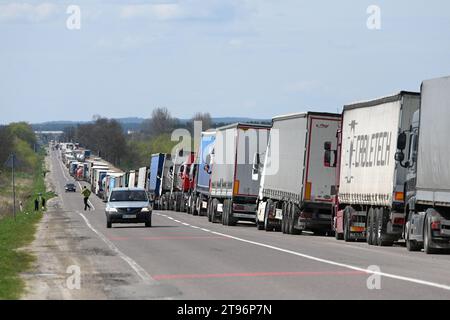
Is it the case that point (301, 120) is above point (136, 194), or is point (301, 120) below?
above

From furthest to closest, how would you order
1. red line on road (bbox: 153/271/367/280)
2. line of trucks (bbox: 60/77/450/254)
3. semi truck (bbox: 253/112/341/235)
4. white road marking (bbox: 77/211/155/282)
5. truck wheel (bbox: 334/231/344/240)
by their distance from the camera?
1. semi truck (bbox: 253/112/341/235)
2. truck wheel (bbox: 334/231/344/240)
3. line of trucks (bbox: 60/77/450/254)
4. white road marking (bbox: 77/211/155/282)
5. red line on road (bbox: 153/271/367/280)

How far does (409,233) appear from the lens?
1106 inches

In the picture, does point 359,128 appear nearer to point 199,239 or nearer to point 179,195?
point 199,239

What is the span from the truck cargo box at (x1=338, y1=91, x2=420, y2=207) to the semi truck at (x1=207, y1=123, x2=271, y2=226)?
1135 centimetres

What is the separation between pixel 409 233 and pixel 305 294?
12963 millimetres

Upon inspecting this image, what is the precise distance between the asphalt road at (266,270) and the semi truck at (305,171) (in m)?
5.45

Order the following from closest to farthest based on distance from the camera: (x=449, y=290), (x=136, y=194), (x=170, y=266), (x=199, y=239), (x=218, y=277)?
(x=449, y=290) → (x=218, y=277) → (x=170, y=266) → (x=199, y=239) → (x=136, y=194)

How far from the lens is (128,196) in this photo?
43125 millimetres

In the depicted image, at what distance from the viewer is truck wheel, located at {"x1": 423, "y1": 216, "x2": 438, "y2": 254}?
2638 centimetres

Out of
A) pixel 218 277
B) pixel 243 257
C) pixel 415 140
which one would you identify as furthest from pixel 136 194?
pixel 218 277

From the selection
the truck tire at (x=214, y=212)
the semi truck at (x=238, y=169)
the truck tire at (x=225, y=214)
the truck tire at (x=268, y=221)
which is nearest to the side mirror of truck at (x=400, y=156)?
the truck tire at (x=268, y=221)

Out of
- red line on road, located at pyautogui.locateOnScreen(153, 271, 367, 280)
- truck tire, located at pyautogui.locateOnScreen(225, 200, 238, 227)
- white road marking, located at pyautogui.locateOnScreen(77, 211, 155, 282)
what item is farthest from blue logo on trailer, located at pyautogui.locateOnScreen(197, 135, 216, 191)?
red line on road, located at pyautogui.locateOnScreen(153, 271, 367, 280)

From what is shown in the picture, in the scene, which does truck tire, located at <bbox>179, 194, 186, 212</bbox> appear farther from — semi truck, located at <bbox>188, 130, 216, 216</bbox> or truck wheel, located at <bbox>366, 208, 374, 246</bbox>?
truck wheel, located at <bbox>366, 208, 374, 246</bbox>

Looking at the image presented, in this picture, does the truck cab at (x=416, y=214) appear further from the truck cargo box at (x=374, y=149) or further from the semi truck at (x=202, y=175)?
the semi truck at (x=202, y=175)
